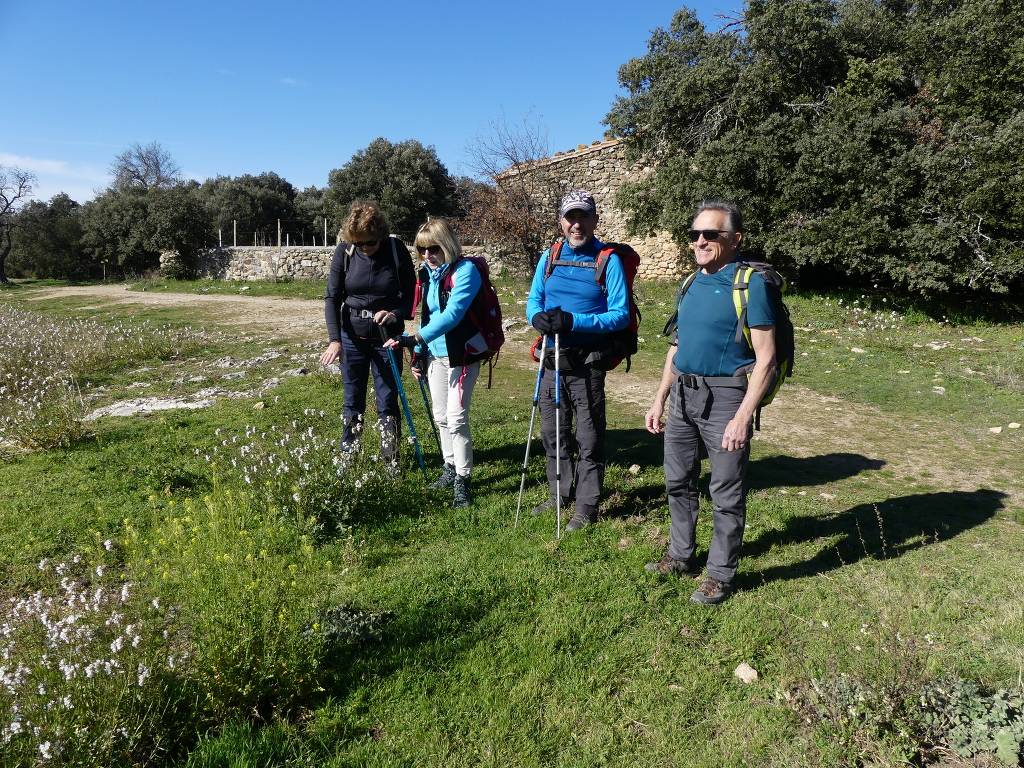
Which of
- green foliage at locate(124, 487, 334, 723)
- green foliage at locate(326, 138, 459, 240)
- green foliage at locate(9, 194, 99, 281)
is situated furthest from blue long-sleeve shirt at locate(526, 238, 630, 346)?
green foliage at locate(9, 194, 99, 281)

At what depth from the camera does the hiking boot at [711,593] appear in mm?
3684

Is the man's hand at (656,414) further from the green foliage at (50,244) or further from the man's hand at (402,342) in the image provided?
the green foliage at (50,244)

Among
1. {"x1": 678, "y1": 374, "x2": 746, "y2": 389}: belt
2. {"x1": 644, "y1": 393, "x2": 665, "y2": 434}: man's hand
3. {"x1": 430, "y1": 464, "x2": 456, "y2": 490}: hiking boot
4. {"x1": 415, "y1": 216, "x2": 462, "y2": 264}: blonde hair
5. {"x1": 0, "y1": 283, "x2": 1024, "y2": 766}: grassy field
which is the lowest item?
{"x1": 0, "y1": 283, "x2": 1024, "y2": 766}: grassy field

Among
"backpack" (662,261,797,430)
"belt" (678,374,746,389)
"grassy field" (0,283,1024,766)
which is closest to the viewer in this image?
"grassy field" (0,283,1024,766)

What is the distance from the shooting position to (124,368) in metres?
10.6

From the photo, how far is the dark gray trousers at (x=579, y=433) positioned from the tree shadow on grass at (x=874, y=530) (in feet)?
3.88

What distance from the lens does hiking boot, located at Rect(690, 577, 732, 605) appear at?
3.68m

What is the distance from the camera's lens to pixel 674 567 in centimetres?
403

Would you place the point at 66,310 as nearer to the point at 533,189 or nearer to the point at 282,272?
the point at 282,272

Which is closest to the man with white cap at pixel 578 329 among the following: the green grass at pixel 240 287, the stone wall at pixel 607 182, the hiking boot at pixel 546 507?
the hiking boot at pixel 546 507

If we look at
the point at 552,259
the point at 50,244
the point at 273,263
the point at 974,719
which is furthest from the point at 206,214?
the point at 974,719

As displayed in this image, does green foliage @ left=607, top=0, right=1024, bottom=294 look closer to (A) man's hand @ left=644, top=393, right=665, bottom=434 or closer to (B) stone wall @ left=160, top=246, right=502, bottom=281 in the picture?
(B) stone wall @ left=160, top=246, right=502, bottom=281

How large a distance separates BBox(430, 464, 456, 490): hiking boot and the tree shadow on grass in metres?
2.43

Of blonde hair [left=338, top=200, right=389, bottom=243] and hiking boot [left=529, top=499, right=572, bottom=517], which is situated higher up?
blonde hair [left=338, top=200, right=389, bottom=243]
